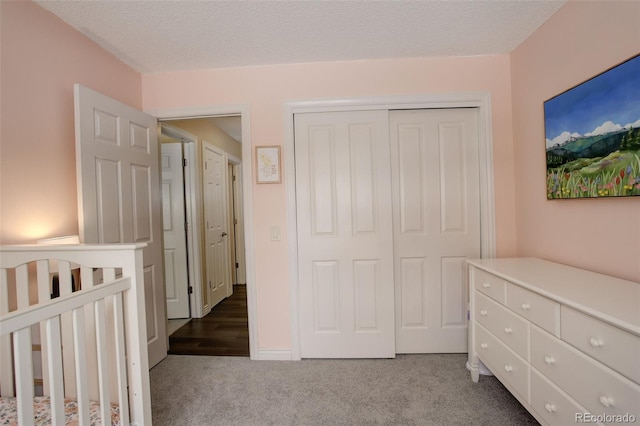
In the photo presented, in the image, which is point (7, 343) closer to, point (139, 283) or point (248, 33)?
point (139, 283)

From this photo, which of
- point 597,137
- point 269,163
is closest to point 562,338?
point 597,137

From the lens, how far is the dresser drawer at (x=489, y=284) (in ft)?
4.88

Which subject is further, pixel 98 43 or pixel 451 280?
pixel 451 280

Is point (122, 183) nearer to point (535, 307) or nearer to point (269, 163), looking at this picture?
point (269, 163)

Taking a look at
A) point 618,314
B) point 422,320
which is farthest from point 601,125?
point 422,320

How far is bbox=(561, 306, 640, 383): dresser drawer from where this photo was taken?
84 centimetres

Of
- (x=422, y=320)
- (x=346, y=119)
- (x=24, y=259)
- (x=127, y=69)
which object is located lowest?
(x=422, y=320)

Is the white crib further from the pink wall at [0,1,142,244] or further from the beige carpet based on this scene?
the beige carpet

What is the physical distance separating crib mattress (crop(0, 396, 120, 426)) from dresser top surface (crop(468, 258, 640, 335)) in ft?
6.14

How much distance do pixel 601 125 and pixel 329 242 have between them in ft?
5.56

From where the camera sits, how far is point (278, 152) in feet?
7.10

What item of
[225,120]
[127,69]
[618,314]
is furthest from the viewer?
[225,120]

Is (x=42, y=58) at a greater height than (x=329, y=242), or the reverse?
(x=42, y=58)

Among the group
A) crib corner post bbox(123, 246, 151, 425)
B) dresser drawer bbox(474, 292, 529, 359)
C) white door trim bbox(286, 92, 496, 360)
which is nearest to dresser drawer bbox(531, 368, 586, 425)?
dresser drawer bbox(474, 292, 529, 359)
